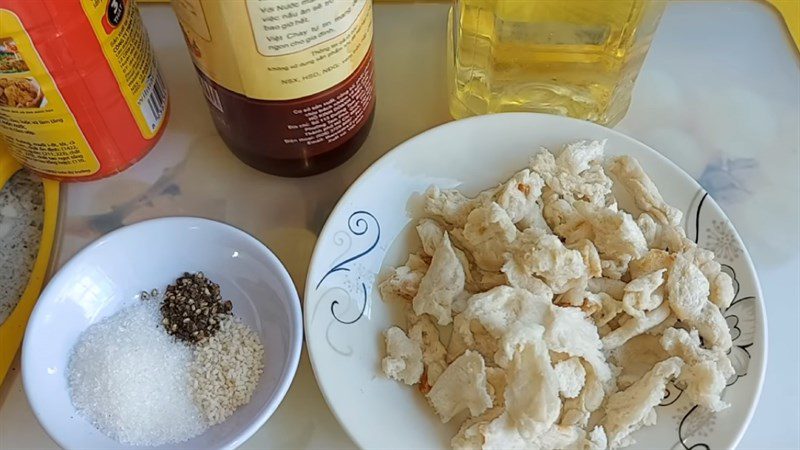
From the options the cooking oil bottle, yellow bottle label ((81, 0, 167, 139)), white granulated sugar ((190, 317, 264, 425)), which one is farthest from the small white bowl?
the cooking oil bottle

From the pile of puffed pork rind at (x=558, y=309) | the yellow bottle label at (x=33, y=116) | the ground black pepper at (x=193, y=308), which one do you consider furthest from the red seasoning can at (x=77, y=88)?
the pile of puffed pork rind at (x=558, y=309)

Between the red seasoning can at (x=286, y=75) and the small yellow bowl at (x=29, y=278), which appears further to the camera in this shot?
the small yellow bowl at (x=29, y=278)

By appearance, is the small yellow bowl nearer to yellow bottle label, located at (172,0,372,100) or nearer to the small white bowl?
the small white bowl

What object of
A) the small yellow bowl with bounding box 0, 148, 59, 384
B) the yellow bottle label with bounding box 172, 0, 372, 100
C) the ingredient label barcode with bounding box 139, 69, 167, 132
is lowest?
the small yellow bowl with bounding box 0, 148, 59, 384

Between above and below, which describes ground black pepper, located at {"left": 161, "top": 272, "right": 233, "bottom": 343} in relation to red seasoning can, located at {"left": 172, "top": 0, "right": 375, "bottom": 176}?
below

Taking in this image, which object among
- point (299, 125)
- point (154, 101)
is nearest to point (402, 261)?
point (299, 125)

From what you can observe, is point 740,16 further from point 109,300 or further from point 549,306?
point 109,300

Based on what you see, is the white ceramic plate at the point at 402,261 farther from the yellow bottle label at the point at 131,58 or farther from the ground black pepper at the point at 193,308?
the yellow bottle label at the point at 131,58
